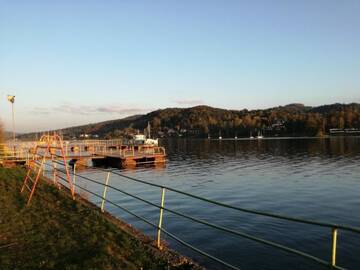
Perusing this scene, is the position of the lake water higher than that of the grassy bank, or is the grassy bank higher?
the grassy bank

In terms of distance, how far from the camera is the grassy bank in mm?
8953

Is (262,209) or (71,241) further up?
(71,241)

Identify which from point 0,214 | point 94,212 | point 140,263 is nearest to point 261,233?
point 94,212

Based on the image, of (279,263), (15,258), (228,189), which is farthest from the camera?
(228,189)

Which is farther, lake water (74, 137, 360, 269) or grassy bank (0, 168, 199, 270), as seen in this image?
lake water (74, 137, 360, 269)

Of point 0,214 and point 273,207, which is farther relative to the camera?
point 273,207

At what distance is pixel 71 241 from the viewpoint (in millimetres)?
10734

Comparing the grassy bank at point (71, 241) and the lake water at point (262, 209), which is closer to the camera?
the grassy bank at point (71, 241)

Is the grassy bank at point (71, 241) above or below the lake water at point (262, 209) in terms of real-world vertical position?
above

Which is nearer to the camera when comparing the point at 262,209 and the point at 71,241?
the point at 71,241

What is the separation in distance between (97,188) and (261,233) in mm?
21158

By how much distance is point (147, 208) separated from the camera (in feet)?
80.1

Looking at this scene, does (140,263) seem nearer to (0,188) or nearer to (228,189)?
(0,188)

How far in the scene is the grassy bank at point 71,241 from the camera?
8953mm
